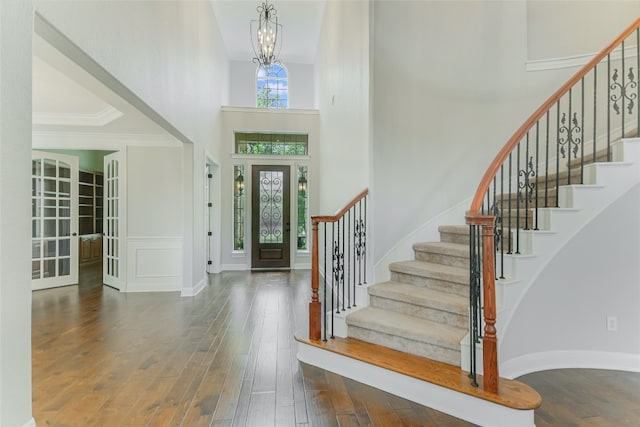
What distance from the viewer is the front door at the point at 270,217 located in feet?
23.2

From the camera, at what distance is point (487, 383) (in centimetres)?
198

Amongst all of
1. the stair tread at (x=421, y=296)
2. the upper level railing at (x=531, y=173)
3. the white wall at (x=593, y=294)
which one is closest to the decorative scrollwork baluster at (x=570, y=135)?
the upper level railing at (x=531, y=173)

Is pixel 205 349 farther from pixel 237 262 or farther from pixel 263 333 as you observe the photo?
pixel 237 262

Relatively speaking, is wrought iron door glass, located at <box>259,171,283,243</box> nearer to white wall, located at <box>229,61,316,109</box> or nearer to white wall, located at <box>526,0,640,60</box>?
white wall, located at <box>229,61,316,109</box>

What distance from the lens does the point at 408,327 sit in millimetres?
2578

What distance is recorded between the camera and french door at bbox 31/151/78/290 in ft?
17.4

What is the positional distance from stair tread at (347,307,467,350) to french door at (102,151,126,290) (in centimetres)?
411

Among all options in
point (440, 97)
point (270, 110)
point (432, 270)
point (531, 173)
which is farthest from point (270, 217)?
point (531, 173)

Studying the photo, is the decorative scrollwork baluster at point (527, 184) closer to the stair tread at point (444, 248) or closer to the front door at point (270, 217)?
the stair tread at point (444, 248)

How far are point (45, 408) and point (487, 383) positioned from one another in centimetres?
275

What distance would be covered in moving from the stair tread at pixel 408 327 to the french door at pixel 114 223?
4.11 metres

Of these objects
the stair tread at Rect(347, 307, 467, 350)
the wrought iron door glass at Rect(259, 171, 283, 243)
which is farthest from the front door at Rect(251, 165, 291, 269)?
the stair tread at Rect(347, 307, 467, 350)

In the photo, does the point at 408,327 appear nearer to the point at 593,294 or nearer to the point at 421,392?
the point at 421,392

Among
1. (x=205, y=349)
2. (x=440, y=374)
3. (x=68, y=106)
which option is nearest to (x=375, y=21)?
(x=440, y=374)
